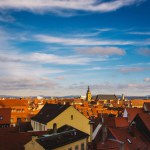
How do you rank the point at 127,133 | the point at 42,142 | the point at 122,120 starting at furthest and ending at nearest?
the point at 122,120 → the point at 127,133 → the point at 42,142

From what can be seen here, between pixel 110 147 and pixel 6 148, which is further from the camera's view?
pixel 110 147

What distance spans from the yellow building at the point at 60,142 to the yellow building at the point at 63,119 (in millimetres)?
12740

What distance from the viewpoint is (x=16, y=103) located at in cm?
10944

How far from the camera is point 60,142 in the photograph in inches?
1540

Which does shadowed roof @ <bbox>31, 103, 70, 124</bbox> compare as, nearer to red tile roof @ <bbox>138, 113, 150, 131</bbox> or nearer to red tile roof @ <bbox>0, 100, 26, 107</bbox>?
red tile roof @ <bbox>138, 113, 150, 131</bbox>

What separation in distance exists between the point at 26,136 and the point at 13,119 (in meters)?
58.8

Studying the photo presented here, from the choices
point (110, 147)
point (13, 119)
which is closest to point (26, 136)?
point (110, 147)

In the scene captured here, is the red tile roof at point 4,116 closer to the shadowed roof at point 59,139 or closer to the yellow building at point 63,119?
the yellow building at point 63,119

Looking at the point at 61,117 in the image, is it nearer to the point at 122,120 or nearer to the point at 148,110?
the point at 122,120

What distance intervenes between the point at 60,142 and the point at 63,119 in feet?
65.9

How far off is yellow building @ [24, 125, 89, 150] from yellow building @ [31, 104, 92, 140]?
12.7m

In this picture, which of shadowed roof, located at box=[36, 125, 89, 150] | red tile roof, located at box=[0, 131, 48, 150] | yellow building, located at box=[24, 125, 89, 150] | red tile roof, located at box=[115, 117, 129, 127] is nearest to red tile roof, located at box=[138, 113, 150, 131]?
red tile roof, located at box=[115, 117, 129, 127]

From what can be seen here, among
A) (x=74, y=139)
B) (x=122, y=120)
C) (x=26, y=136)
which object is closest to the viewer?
(x=74, y=139)

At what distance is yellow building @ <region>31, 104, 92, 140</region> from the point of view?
191 feet
